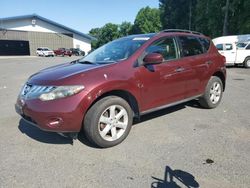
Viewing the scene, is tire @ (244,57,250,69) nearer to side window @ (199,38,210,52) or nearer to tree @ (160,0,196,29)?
side window @ (199,38,210,52)

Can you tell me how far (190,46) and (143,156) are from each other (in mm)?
2891

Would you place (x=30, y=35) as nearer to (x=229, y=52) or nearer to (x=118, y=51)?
(x=229, y=52)

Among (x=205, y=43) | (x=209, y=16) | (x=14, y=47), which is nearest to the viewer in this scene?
(x=205, y=43)

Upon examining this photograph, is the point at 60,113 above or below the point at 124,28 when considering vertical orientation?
below

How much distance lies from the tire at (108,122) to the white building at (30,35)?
47.7 m

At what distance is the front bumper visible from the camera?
3.87m

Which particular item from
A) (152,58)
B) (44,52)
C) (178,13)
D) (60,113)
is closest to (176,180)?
(60,113)

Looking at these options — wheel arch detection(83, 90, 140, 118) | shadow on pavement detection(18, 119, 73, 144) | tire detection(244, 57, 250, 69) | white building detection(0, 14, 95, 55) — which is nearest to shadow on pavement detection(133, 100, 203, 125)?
wheel arch detection(83, 90, 140, 118)

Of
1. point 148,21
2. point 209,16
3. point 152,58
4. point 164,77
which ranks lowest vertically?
point 164,77

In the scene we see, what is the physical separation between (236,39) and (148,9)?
6995 cm

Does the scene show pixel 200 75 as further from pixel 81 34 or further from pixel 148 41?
pixel 81 34

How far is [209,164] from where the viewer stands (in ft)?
12.2

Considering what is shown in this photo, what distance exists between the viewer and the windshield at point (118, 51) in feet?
15.7

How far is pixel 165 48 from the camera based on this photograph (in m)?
5.24
